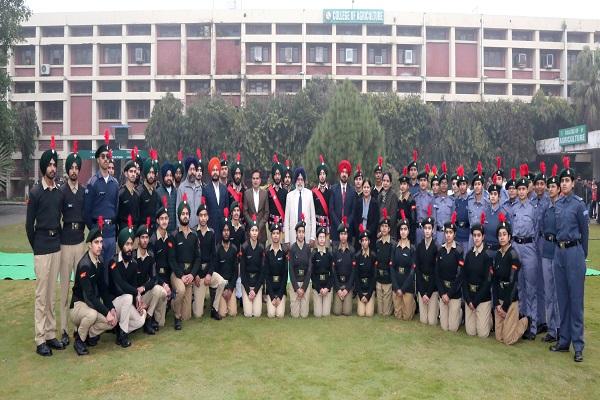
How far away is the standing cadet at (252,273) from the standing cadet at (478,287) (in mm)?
2531

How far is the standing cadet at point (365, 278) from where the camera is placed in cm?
633

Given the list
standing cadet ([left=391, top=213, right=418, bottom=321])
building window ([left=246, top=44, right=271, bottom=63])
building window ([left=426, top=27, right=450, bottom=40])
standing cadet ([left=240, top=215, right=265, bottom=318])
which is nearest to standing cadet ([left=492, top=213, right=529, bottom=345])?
standing cadet ([left=391, top=213, right=418, bottom=321])

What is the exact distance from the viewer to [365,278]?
6395 mm

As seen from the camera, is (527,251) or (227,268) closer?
(527,251)

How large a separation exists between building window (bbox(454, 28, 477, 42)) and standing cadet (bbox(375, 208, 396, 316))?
34.4 metres

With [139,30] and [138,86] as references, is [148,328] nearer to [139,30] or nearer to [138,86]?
[138,86]

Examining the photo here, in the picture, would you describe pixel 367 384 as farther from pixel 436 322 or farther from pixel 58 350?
pixel 58 350

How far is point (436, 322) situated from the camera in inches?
236

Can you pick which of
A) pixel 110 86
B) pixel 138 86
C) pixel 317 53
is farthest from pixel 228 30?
pixel 110 86

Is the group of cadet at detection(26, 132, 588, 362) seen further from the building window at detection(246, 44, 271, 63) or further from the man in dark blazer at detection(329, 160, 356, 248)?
the building window at detection(246, 44, 271, 63)

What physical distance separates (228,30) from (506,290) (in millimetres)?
34017

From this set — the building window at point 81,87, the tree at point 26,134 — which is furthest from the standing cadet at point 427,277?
the building window at point 81,87

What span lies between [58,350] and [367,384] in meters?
3.20

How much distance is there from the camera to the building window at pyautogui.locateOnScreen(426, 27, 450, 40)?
36469 millimetres
